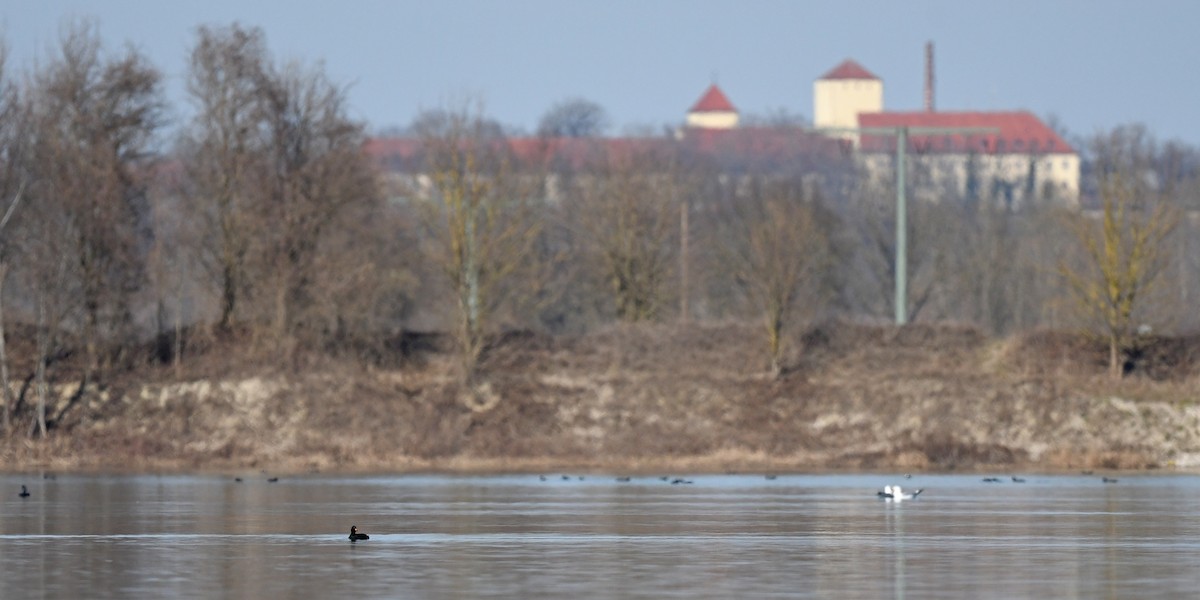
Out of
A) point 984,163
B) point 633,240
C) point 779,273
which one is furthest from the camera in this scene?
point 984,163

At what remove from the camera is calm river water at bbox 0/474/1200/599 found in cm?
2175

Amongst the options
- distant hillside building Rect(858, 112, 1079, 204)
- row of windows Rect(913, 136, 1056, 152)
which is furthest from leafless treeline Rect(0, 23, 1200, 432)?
row of windows Rect(913, 136, 1056, 152)

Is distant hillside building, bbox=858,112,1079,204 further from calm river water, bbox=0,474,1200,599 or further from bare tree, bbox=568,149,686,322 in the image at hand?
calm river water, bbox=0,474,1200,599

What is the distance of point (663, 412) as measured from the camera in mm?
60469

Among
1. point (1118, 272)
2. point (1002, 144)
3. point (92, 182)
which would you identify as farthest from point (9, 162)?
point (1002, 144)

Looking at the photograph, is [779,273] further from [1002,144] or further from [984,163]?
[1002,144]

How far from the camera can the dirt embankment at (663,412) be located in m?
56.8

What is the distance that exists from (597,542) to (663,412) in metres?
32.8

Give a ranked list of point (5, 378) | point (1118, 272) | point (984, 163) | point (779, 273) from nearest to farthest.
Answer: point (5, 378), point (1118, 272), point (779, 273), point (984, 163)

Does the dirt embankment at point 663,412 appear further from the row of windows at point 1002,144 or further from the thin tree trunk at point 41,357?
the row of windows at point 1002,144

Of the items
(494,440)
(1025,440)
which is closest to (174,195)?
(494,440)

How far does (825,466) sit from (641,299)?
16468 millimetres

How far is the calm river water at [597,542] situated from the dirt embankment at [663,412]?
1209 centimetres

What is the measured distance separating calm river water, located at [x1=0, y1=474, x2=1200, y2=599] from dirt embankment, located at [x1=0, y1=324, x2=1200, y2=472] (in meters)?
12.1
